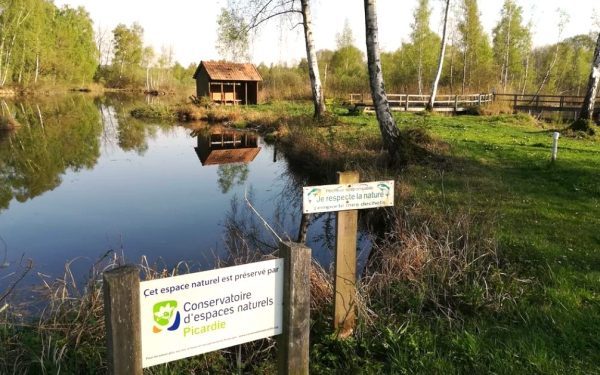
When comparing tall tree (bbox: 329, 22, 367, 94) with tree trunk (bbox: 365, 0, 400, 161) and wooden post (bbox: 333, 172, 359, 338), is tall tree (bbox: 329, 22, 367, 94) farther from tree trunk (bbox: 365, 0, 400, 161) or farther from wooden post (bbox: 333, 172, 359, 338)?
wooden post (bbox: 333, 172, 359, 338)

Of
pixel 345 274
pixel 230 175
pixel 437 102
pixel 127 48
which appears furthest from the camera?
pixel 127 48

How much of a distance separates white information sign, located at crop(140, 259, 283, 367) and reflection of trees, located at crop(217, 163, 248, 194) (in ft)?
33.9

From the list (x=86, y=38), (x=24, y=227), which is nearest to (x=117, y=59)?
(x=86, y=38)

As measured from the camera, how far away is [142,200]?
12.1 metres

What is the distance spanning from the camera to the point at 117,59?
8581 cm

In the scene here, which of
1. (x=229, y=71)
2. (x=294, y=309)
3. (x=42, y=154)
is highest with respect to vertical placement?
(x=229, y=71)

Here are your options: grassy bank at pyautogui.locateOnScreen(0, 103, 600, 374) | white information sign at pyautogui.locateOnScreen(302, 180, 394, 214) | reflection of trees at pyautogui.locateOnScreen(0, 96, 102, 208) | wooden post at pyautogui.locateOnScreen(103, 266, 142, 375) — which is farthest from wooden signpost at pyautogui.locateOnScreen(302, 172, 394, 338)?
reflection of trees at pyautogui.locateOnScreen(0, 96, 102, 208)

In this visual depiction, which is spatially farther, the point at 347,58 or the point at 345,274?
the point at 347,58

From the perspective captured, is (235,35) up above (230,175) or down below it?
above

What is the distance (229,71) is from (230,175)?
2484cm

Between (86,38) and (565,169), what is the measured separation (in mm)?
86163

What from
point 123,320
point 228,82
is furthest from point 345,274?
point 228,82

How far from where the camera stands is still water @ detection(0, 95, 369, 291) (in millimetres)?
8156

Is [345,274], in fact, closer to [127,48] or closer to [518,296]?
[518,296]
